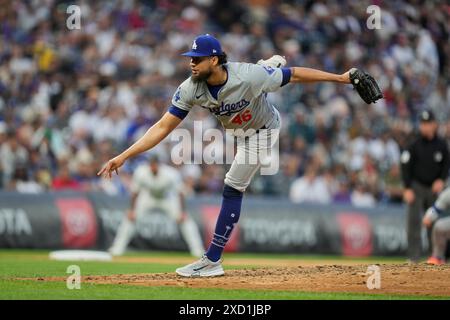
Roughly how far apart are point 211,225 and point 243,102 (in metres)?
9.61

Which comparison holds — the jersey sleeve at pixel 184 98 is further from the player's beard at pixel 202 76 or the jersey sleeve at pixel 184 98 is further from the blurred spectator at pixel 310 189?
the blurred spectator at pixel 310 189

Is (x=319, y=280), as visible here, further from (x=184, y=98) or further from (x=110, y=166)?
(x=110, y=166)

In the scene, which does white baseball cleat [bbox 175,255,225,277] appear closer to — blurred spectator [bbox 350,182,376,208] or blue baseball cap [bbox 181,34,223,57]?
blue baseball cap [bbox 181,34,223,57]

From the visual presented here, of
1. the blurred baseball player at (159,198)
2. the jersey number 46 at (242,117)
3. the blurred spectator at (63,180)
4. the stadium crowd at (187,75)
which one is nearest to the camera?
the jersey number 46 at (242,117)

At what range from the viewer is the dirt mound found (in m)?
9.05

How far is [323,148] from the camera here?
2153 cm

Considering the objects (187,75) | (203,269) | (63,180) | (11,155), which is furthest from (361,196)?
(203,269)

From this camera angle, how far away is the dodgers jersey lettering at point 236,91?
9.31 m

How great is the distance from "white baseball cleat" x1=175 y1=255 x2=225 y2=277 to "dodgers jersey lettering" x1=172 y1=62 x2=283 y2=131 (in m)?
1.56

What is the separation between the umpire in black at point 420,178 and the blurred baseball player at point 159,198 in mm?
4528

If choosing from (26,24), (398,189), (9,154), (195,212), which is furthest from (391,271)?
(26,24)

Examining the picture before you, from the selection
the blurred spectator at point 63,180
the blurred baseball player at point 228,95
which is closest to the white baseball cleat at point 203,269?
the blurred baseball player at point 228,95

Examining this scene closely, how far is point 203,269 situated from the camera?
9.77 m

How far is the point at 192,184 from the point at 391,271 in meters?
10.6
